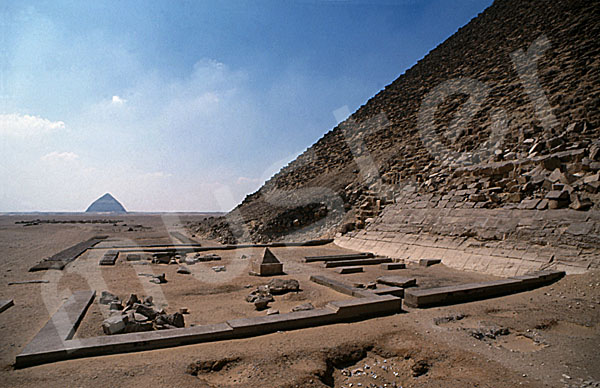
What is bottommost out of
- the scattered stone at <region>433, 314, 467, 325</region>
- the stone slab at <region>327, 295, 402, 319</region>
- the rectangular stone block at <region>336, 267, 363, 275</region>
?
the rectangular stone block at <region>336, 267, 363, 275</region>

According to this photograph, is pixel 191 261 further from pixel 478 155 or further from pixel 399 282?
pixel 478 155

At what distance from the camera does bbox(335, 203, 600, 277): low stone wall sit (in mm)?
7449

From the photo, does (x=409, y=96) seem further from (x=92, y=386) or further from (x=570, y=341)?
(x=92, y=386)

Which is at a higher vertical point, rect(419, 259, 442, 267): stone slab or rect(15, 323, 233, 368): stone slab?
rect(15, 323, 233, 368): stone slab

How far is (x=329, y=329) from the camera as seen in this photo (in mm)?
4457

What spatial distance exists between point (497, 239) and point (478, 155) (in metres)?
6.22

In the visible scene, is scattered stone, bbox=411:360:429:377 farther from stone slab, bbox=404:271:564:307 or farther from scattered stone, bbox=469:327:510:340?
stone slab, bbox=404:271:564:307

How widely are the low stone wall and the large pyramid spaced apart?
4 cm

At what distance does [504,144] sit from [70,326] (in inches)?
609

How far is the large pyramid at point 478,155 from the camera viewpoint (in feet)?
29.5

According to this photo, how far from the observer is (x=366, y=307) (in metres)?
5.07

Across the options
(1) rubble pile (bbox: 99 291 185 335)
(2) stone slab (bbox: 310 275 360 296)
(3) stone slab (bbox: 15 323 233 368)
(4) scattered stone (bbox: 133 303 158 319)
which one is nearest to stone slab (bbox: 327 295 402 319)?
(2) stone slab (bbox: 310 275 360 296)

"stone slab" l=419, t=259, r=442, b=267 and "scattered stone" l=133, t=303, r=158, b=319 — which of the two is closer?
"scattered stone" l=133, t=303, r=158, b=319

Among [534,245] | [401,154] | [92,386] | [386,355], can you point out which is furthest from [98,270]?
[401,154]
